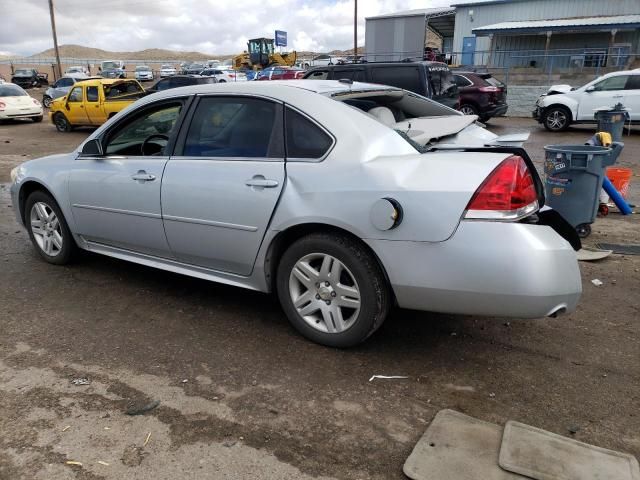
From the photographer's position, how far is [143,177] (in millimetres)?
4035

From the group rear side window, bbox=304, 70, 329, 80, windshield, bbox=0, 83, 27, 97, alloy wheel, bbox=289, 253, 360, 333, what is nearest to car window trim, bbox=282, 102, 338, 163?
alloy wheel, bbox=289, 253, 360, 333

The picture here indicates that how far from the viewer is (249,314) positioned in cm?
407

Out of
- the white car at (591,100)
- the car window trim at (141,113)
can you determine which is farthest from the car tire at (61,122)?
the car window trim at (141,113)

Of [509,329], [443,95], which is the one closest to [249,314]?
[509,329]

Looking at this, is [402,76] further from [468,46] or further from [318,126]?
[468,46]

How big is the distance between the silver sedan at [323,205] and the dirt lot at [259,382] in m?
0.35

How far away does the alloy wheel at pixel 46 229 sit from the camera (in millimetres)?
4973

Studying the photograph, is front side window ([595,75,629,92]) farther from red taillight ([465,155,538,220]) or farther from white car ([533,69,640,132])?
red taillight ([465,155,538,220])

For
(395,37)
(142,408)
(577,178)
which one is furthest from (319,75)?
(395,37)

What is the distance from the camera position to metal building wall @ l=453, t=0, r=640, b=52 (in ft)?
108

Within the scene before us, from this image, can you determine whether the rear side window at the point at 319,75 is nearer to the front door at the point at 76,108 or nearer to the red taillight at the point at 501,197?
the red taillight at the point at 501,197

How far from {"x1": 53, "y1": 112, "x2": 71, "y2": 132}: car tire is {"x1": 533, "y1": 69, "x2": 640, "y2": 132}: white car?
14.6 metres

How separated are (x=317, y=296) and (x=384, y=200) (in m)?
0.78

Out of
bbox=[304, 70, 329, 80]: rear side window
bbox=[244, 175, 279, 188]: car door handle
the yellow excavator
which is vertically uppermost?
the yellow excavator
